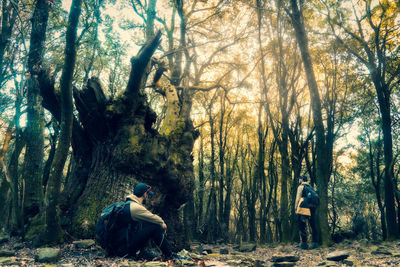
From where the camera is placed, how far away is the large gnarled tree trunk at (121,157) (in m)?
6.66

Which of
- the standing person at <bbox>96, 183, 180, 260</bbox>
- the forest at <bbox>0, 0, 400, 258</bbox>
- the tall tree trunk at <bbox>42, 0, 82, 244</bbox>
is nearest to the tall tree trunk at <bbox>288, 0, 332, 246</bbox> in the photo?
the forest at <bbox>0, 0, 400, 258</bbox>

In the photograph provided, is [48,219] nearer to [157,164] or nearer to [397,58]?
[157,164]

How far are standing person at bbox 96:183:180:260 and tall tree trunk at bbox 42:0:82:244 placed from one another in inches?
53.9

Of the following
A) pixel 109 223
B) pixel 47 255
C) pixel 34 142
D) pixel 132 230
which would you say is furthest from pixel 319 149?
pixel 34 142

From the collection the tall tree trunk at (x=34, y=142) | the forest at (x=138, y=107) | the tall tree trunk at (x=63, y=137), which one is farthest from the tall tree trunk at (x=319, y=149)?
the tall tree trunk at (x=34, y=142)

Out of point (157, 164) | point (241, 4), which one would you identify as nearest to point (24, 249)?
point (157, 164)

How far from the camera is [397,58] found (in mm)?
12188

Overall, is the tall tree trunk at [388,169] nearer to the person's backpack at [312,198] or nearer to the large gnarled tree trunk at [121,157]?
the person's backpack at [312,198]

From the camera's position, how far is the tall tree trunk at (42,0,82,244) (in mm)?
5273

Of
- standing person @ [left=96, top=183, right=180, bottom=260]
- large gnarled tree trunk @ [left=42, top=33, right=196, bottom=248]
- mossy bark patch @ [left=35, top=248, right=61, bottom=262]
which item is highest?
large gnarled tree trunk @ [left=42, top=33, right=196, bottom=248]

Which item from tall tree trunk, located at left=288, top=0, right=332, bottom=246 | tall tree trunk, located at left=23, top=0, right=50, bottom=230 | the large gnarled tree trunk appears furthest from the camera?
tall tree trunk, located at left=23, top=0, right=50, bottom=230

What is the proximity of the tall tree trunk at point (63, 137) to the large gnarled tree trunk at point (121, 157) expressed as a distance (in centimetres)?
61

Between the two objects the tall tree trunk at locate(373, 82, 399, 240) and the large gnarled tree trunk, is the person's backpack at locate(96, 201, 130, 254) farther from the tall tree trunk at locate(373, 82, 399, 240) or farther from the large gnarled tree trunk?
the tall tree trunk at locate(373, 82, 399, 240)

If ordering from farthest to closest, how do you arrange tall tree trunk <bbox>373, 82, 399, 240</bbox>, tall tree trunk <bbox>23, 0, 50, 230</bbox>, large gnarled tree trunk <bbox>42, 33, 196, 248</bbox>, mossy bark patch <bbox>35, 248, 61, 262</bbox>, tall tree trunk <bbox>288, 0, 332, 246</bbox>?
tall tree trunk <bbox>373, 82, 399, 240</bbox>, tall tree trunk <bbox>23, 0, 50, 230</bbox>, tall tree trunk <bbox>288, 0, 332, 246</bbox>, large gnarled tree trunk <bbox>42, 33, 196, 248</bbox>, mossy bark patch <bbox>35, 248, 61, 262</bbox>
